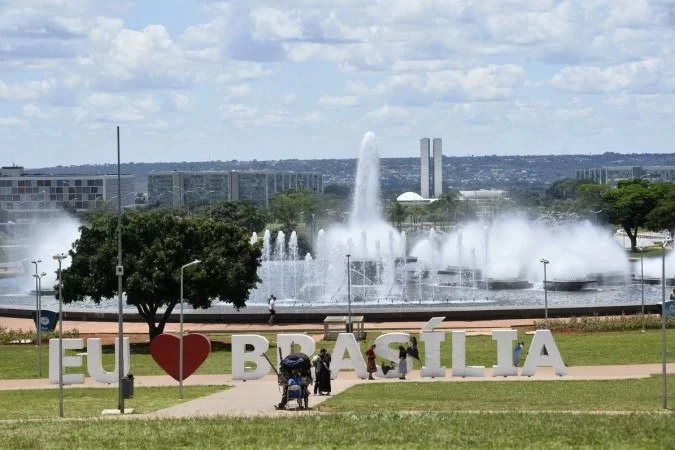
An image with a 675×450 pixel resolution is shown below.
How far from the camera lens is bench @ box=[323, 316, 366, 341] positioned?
56500 mm

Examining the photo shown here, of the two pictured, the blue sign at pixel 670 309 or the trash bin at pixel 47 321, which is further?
the blue sign at pixel 670 309

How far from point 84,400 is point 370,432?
13.9 meters

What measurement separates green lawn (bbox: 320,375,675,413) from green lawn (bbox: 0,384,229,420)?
4.57 meters

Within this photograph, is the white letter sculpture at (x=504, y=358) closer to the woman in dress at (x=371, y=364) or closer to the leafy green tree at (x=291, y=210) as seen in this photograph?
the woman in dress at (x=371, y=364)

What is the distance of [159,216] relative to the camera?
5856 centimetres

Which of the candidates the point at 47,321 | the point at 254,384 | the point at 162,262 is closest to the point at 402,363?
the point at 254,384

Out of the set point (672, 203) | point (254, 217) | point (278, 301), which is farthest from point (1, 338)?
point (254, 217)

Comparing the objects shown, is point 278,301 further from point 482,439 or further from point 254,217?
point 254,217

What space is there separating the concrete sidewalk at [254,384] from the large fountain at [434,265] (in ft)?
64.1

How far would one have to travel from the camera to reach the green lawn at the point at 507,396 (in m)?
33.9

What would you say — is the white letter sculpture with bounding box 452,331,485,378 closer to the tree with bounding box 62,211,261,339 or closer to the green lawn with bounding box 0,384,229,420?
the green lawn with bounding box 0,384,229,420

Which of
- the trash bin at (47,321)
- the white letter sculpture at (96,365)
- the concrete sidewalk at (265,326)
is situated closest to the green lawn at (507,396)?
the white letter sculpture at (96,365)

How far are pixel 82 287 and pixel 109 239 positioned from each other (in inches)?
93.3

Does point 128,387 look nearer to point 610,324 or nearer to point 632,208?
point 610,324
